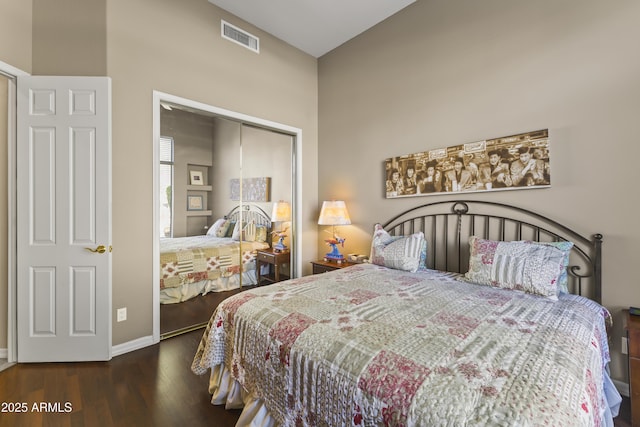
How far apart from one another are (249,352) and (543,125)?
265 cm

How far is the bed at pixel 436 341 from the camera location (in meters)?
0.91

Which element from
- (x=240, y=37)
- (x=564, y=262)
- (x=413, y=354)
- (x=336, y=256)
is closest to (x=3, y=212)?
(x=240, y=37)

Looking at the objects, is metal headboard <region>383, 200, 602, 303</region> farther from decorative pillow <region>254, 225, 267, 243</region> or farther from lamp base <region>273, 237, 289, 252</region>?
decorative pillow <region>254, 225, 267, 243</region>

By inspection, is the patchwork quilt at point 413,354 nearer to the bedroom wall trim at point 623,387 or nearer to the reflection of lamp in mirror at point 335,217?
the bedroom wall trim at point 623,387

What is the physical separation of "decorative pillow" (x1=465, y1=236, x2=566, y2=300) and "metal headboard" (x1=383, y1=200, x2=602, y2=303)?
0.27 metres

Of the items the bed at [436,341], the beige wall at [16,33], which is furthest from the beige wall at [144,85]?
the bed at [436,341]

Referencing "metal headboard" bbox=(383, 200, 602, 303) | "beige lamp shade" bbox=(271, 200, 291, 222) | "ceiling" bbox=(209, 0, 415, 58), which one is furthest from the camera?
"beige lamp shade" bbox=(271, 200, 291, 222)

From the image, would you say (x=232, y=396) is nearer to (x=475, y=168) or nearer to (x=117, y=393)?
(x=117, y=393)

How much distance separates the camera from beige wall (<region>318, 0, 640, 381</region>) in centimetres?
190

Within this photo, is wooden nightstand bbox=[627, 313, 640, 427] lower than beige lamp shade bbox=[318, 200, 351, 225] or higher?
lower

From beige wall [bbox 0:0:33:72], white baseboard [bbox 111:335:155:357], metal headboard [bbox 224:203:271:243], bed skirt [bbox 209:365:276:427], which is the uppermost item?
beige wall [bbox 0:0:33:72]

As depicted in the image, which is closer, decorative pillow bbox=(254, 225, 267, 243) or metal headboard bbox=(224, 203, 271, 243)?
metal headboard bbox=(224, 203, 271, 243)

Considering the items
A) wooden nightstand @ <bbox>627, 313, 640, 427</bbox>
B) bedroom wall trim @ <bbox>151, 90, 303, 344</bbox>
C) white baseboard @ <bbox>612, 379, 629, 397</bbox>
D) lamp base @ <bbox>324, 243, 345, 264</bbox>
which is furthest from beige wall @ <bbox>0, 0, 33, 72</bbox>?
white baseboard @ <bbox>612, 379, 629, 397</bbox>

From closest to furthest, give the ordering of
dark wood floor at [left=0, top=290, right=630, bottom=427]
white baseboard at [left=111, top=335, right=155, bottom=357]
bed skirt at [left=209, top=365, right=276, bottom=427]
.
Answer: bed skirt at [left=209, top=365, right=276, bottom=427] < dark wood floor at [left=0, top=290, right=630, bottom=427] < white baseboard at [left=111, top=335, right=155, bottom=357]
